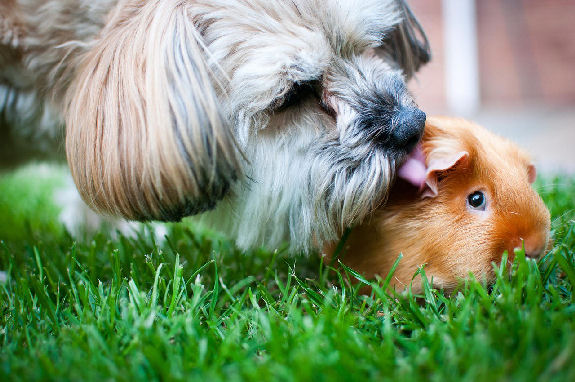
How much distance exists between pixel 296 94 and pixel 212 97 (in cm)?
35

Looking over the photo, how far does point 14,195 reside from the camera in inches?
179

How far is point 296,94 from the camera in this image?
6.30 feet

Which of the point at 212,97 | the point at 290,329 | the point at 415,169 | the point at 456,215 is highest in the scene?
the point at 212,97

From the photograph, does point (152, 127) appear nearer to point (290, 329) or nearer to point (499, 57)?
point (290, 329)

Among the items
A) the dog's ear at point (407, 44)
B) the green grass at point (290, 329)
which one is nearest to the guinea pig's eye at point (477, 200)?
the green grass at point (290, 329)

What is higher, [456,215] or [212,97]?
[212,97]

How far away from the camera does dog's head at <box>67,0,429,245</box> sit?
1677 mm

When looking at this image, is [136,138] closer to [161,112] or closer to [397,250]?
[161,112]

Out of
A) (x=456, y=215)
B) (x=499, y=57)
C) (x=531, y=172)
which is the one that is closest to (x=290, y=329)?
(x=456, y=215)

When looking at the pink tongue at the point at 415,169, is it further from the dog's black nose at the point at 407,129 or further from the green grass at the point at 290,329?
the green grass at the point at 290,329

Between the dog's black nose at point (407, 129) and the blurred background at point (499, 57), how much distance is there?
6713 millimetres

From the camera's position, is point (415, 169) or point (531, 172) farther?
point (531, 172)

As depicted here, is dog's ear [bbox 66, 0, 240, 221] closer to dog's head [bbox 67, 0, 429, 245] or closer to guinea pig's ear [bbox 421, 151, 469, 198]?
dog's head [bbox 67, 0, 429, 245]

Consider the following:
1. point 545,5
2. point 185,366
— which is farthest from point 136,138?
point 545,5
